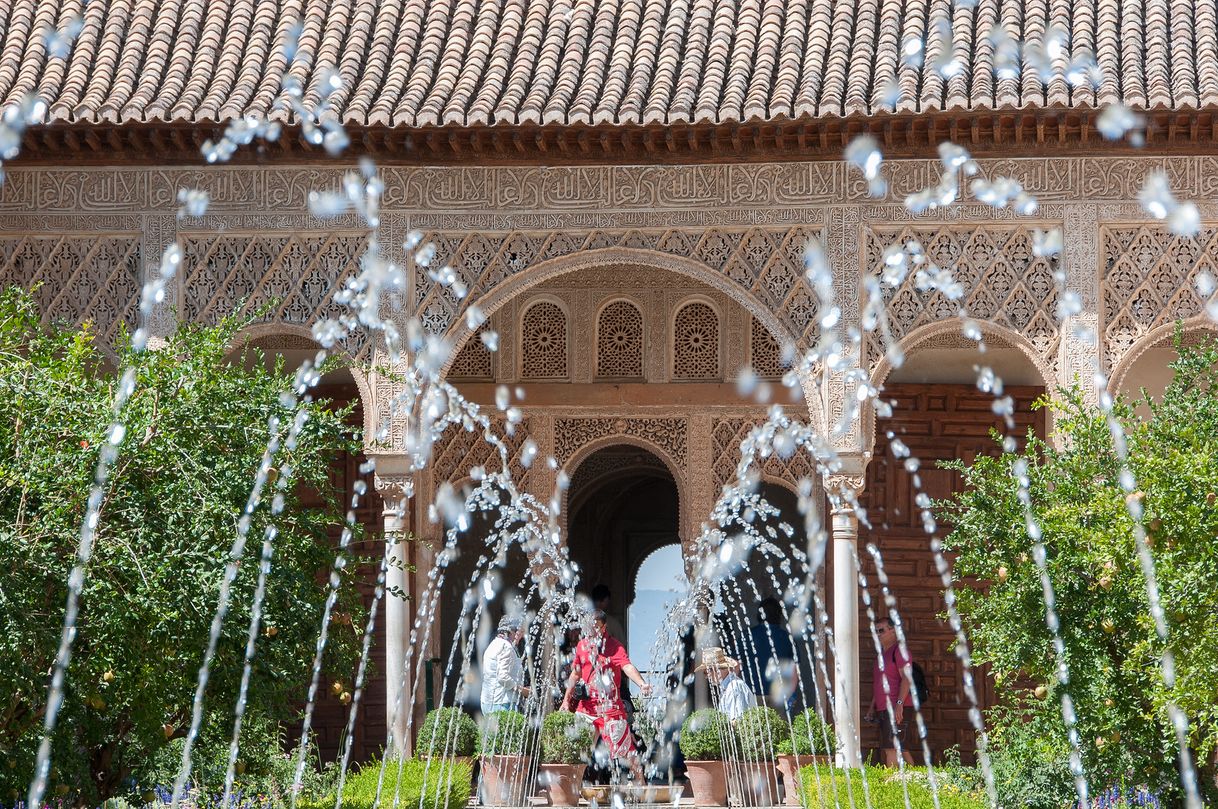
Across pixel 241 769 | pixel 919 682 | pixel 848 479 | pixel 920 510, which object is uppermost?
pixel 920 510

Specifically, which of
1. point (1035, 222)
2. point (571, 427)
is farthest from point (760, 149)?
point (571, 427)

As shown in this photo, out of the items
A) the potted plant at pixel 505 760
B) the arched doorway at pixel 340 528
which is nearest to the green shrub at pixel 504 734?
the potted plant at pixel 505 760

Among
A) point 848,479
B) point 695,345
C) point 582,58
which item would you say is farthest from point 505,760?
point 582,58

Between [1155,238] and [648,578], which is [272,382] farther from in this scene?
[648,578]

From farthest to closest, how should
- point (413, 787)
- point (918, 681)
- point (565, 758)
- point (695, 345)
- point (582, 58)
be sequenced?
point (695, 345) → point (918, 681) → point (582, 58) → point (565, 758) → point (413, 787)

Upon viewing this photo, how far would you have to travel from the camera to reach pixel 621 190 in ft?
41.9

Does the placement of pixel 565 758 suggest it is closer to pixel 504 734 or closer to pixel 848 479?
pixel 504 734

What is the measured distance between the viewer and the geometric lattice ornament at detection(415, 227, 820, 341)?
41.4 ft

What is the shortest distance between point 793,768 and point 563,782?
1.32 m

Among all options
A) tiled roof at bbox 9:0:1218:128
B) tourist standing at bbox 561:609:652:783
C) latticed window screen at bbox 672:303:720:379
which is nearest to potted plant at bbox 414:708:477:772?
tourist standing at bbox 561:609:652:783

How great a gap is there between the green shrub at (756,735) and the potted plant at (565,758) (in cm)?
91

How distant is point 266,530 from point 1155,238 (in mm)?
6574

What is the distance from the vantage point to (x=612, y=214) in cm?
1274

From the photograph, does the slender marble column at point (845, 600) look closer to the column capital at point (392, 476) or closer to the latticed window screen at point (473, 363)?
the column capital at point (392, 476)
